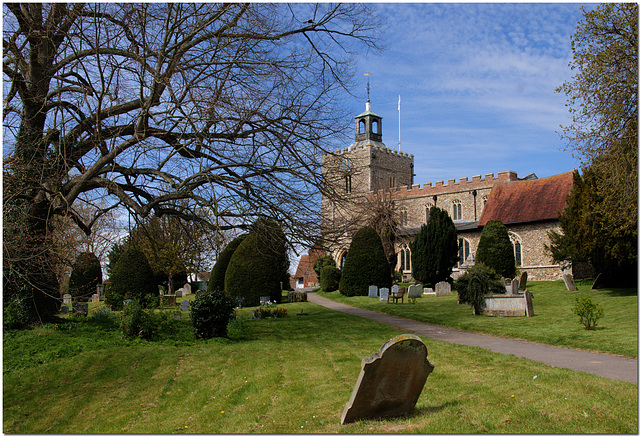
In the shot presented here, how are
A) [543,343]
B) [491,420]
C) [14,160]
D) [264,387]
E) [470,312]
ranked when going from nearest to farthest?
[491,420]
[264,387]
[14,160]
[543,343]
[470,312]

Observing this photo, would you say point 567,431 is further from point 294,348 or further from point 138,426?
point 294,348

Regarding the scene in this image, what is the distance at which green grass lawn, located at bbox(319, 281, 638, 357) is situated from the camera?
1048 centimetres

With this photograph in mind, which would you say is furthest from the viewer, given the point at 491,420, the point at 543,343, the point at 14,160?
the point at 543,343

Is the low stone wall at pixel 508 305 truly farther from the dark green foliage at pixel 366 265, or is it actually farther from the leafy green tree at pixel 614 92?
the dark green foliage at pixel 366 265

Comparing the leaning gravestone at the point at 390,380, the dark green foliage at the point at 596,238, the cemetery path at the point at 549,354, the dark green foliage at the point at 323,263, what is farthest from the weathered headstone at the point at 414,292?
the leaning gravestone at the point at 390,380

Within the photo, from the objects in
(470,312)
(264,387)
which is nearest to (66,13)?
(264,387)

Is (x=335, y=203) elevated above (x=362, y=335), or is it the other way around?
(x=335, y=203)

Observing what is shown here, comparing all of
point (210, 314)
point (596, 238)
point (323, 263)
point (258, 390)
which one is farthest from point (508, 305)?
point (323, 263)

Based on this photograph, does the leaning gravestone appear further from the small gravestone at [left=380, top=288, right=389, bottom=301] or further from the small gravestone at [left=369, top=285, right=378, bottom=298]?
the small gravestone at [left=369, top=285, right=378, bottom=298]

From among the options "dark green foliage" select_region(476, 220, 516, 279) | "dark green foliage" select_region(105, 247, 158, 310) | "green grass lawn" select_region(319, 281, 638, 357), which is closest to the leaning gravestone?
"green grass lawn" select_region(319, 281, 638, 357)

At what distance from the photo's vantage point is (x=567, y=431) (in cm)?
463

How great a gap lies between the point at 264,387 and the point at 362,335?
570 centimetres

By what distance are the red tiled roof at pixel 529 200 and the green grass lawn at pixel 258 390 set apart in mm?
25188

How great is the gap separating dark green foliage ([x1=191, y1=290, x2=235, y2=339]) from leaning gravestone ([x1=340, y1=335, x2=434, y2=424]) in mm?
7038
